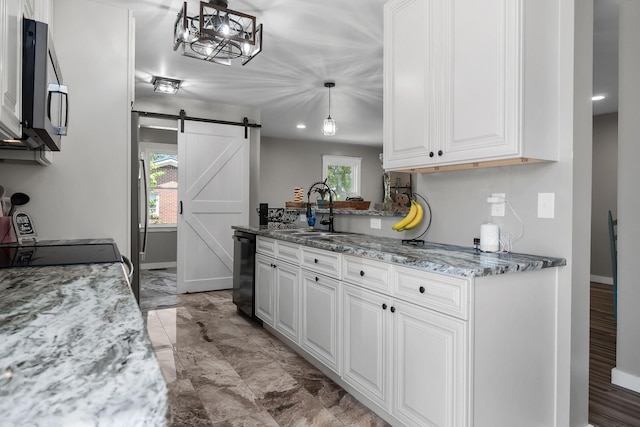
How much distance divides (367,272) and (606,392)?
1.71m

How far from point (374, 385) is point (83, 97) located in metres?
2.41

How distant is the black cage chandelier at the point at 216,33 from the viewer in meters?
2.40

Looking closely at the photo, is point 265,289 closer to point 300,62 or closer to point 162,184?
point 300,62

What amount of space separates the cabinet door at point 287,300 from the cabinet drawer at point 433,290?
114 centimetres

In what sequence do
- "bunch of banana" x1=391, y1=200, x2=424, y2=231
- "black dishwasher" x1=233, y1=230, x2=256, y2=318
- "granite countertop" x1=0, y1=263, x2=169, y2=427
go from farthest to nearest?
"black dishwasher" x1=233, y1=230, x2=256, y2=318 < "bunch of banana" x1=391, y1=200, x2=424, y2=231 < "granite countertop" x1=0, y1=263, x2=169, y2=427

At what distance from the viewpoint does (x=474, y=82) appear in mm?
1968

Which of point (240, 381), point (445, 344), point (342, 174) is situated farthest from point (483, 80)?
point (342, 174)

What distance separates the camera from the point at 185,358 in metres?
2.97

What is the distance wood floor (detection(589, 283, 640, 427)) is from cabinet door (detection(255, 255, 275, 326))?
2.25 meters

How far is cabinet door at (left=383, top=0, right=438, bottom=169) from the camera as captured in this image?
7.29ft

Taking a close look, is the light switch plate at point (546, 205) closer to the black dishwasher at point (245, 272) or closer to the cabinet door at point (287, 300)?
the cabinet door at point (287, 300)

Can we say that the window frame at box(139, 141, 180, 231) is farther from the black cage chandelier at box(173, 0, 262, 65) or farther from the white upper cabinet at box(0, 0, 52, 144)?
the white upper cabinet at box(0, 0, 52, 144)

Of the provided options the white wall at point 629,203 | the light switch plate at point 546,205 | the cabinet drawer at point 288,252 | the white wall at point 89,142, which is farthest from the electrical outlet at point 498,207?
the white wall at point 89,142

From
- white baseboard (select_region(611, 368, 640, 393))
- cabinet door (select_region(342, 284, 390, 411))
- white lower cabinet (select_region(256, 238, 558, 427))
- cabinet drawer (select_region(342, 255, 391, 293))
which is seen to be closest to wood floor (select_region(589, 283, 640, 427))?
white baseboard (select_region(611, 368, 640, 393))
